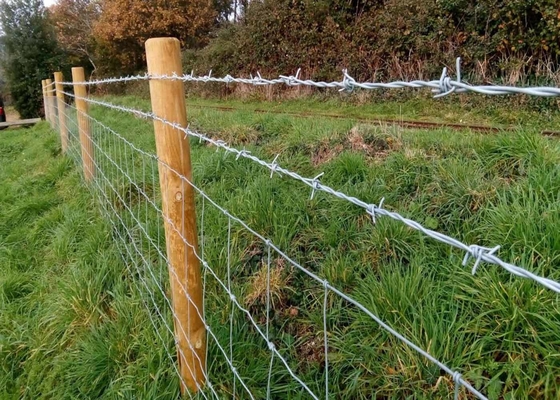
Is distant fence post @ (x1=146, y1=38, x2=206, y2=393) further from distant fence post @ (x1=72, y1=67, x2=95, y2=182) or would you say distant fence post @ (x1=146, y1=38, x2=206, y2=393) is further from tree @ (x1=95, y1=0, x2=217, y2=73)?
tree @ (x1=95, y1=0, x2=217, y2=73)

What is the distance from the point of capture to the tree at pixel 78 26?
26.7 m

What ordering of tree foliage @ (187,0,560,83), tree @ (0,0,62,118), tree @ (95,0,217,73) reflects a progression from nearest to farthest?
tree foliage @ (187,0,560,83), tree @ (95,0,217,73), tree @ (0,0,62,118)

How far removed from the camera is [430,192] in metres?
2.79

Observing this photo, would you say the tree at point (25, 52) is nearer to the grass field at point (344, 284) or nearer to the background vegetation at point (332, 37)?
the background vegetation at point (332, 37)

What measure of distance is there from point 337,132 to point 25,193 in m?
3.89

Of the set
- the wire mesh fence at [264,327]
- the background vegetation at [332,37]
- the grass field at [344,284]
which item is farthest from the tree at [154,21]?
the wire mesh fence at [264,327]

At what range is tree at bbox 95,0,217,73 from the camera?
2052cm

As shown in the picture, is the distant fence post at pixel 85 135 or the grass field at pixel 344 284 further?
the distant fence post at pixel 85 135

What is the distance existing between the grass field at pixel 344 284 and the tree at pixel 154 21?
62.8 feet

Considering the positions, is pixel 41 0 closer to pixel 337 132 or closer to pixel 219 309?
pixel 337 132

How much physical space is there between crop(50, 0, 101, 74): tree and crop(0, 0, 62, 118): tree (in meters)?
5.11

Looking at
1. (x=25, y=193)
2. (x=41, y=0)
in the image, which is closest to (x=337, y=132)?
(x=25, y=193)

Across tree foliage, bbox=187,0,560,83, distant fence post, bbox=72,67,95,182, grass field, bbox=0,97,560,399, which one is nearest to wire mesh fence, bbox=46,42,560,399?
grass field, bbox=0,97,560,399

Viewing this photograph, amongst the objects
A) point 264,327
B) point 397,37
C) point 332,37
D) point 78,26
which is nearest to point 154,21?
point 78,26
